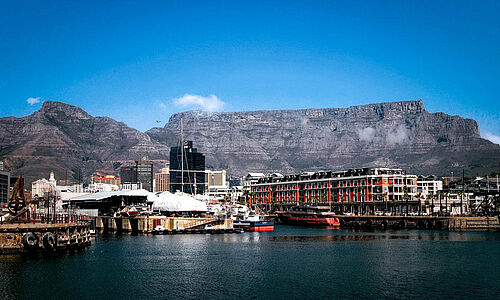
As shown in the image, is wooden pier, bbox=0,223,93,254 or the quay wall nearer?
wooden pier, bbox=0,223,93,254

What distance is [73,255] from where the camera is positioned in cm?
10050

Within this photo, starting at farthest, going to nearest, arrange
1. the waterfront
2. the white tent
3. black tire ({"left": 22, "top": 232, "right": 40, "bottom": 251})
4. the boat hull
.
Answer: the white tent, the boat hull, black tire ({"left": 22, "top": 232, "right": 40, "bottom": 251}), the waterfront

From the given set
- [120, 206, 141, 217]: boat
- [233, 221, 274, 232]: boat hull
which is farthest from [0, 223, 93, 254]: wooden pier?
[233, 221, 274, 232]: boat hull

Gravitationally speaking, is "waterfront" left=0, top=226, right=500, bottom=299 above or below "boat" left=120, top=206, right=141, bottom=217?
below

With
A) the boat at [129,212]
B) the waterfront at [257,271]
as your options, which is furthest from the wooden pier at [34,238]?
the boat at [129,212]

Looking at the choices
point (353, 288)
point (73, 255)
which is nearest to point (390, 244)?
point (353, 288)

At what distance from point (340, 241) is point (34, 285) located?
83.1 metres

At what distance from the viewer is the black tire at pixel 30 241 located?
9381cm

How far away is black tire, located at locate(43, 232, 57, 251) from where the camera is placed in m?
97.1

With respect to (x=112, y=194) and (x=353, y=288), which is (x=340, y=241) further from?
(x=112, y=194)

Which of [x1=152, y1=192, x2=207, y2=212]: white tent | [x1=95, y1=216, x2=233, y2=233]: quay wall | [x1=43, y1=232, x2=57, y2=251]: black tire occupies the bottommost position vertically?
[x1=95, y1=216, x2=233, y2=233]: quay wall

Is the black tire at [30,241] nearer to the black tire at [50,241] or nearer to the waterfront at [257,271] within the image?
the black tire at [50,241]

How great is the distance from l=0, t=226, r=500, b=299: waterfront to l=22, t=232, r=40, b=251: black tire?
2631 mm

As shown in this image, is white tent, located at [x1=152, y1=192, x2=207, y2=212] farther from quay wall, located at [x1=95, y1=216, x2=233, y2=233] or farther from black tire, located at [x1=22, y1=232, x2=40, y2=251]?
black tire, located at [x1=22, y1=232, x2=40, y2=251]
